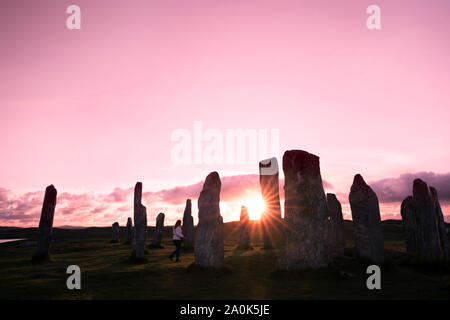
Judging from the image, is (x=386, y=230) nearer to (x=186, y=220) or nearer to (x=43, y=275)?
(x=186, y=220)

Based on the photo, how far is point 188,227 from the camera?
30859 mm

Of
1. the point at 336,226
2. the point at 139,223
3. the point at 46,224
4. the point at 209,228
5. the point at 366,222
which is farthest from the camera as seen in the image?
the point at 336,226

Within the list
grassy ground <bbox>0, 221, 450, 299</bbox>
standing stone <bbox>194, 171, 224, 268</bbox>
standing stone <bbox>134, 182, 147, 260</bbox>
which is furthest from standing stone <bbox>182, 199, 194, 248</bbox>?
standing stone <bbox>194, 171, 224, 268</bbox>

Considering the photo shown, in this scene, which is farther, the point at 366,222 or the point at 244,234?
the point at 244,234

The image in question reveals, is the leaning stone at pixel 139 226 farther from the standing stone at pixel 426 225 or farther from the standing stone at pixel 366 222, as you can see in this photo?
the standing stone at pixel 426 225

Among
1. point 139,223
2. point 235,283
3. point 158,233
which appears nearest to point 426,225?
point 235,283

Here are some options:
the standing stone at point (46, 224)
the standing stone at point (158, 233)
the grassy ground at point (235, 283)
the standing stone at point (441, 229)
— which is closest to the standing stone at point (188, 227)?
the standing stone at point (158, 233)

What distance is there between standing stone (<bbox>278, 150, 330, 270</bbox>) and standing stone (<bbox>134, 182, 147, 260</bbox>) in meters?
10.0

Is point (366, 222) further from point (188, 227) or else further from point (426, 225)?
point (188, 227)

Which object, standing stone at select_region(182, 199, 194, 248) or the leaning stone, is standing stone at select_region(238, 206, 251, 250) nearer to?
standing stone at select_region(182, 199, 194, 248)

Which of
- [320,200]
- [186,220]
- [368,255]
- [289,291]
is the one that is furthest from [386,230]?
[289,291]

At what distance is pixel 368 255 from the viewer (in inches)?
692

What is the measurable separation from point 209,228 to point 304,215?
4.67 metres

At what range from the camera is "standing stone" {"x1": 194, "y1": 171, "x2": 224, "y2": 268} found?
54.0 feet
